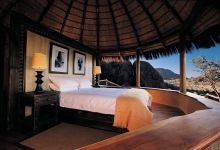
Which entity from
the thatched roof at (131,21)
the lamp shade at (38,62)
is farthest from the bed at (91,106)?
the thatched roof at (131,21)

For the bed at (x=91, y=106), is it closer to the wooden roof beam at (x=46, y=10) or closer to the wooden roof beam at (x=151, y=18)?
the wooden roof beam at (x=46, y=10)

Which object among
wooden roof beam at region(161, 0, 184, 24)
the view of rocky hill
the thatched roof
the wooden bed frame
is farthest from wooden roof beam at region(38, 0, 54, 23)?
the view of rocky hill

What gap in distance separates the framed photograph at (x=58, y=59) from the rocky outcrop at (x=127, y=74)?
6.60m

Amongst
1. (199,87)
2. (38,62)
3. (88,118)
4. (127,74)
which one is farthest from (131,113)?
(127,74)

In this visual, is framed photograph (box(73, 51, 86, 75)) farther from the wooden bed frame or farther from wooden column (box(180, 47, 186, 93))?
wooden column (box(180, 47, 186, 93))

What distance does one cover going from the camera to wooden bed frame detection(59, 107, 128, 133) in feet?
10.2

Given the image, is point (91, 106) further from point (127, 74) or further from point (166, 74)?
point (166, 74)

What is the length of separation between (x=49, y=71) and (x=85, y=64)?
2028 millimetres

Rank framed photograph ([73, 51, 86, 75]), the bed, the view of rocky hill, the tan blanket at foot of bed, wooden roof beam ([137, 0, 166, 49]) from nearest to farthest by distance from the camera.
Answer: the tan blanket at foot of bed → the bed → wooden roof beam ([137, 0, 166, 49]) → framed photograph ([73, 51, 86, 75]) → the view of rocky hill

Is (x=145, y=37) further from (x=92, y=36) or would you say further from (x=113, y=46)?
(x=92, y=36)

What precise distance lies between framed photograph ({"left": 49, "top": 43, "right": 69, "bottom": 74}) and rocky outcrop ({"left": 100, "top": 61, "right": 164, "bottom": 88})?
660 cm

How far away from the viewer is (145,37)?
17.9 ft

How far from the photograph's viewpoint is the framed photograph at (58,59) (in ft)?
13.3

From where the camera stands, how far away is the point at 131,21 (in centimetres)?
492
